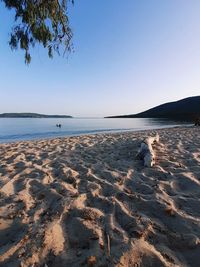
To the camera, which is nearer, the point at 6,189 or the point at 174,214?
the point at 174,214

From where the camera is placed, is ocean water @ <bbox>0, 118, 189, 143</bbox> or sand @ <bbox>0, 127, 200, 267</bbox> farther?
ocean water @ <bbox>0, 118, 189, 143</bbox>

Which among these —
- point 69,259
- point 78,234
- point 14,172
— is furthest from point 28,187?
point 69,259

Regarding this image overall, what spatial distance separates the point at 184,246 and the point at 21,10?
6796mm

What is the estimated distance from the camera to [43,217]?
10.1ft

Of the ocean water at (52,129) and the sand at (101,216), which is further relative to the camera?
the ocean water at (52,129)

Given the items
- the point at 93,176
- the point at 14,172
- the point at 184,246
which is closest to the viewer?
the point at 184,246

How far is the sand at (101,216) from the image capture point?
7.49ft

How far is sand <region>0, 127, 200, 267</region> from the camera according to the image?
228cm

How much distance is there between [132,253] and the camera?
2.29 meters

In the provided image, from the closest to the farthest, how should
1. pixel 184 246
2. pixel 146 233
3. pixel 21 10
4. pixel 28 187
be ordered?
pixel 184 246, pixel 146 233, pixel 28 187, pixel 21 10

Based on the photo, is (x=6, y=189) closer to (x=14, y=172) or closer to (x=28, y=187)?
(x=28, y=187)

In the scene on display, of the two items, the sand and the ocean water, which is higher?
the sand

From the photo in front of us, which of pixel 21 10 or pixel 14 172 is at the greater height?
pixel 21 10

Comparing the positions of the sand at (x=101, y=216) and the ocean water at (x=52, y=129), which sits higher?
the sand at (x=101, y=216)
